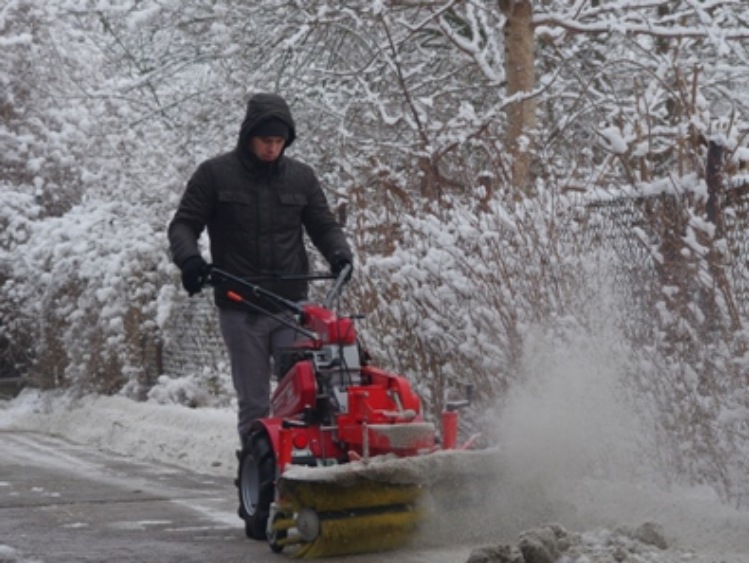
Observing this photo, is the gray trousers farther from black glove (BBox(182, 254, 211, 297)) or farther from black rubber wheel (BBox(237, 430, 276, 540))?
black glove (BBox(182, 254, 211, 297))

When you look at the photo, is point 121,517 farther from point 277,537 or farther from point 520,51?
point 520,51

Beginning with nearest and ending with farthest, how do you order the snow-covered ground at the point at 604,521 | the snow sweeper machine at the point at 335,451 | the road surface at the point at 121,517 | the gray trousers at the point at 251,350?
the snow-covered ground at the point at 604,521 < the snow sweeper machine at the point at 335,451 < the road surface at the point at 121,517 < the gray trousers at the point at 251,350

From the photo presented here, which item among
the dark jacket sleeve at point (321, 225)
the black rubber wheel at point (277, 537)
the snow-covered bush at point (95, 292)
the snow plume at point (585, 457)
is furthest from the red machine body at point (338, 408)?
the snow-covered bush at point (95, 292)

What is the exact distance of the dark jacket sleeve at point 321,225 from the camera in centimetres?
810

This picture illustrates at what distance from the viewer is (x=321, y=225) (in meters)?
8.16

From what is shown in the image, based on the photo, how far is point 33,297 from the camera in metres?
19.5

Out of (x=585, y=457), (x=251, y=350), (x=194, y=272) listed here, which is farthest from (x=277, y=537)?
(x=585, y=457)

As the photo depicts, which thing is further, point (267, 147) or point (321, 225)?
point (321, 225)

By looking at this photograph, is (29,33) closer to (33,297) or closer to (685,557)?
(33,297)

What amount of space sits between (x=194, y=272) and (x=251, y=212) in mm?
552

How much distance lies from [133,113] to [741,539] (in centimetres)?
1323

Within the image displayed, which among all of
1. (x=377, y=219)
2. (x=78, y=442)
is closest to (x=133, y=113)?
(x=78, y=442)

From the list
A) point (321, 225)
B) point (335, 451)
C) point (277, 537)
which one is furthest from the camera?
point (321, 225)

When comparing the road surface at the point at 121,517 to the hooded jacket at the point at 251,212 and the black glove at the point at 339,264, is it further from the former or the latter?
the black glove at the point at 339,264
